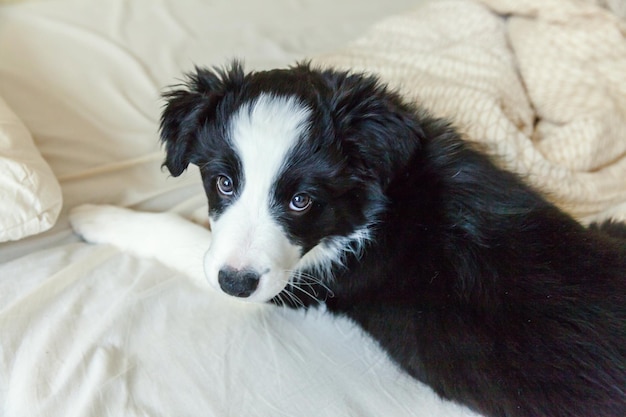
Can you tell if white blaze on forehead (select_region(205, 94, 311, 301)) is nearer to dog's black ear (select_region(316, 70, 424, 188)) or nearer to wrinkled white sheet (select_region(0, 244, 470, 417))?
dog's black ear (select_region(316, 70, 424, 188))

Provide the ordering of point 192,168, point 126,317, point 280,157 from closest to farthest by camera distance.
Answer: point 280,157 → point 126,317 → point 192,168

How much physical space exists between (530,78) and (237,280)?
4.76 ft

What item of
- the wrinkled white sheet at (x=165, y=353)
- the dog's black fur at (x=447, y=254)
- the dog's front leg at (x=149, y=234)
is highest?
the dog's black fur at (x=447, y=254)

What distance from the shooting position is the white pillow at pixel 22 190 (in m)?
1.65

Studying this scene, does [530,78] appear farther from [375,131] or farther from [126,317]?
[126,317]

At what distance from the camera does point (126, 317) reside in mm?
1649

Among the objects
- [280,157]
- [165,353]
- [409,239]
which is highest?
[280,157]

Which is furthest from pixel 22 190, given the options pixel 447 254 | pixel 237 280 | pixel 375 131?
pixel 447 254

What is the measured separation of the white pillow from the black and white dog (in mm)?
412

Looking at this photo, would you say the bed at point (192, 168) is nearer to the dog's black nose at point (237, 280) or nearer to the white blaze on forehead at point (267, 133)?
the dog's black nose at point (237, 280)

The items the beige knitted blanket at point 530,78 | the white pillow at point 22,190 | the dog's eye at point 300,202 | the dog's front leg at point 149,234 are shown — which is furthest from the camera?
the beige knitted blanket at point 530,78

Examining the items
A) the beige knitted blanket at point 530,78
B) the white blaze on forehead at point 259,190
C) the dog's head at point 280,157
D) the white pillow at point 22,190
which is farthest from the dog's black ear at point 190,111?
the beige knitted blanket at point 530,78

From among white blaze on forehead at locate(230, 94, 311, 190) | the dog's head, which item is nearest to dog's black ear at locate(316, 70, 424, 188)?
the dog's head

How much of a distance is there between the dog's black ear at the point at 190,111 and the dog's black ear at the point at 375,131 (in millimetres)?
294
